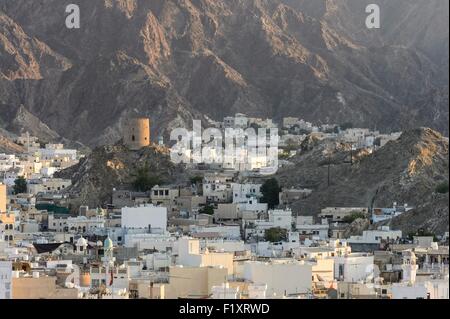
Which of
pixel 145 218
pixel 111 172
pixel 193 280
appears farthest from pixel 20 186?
pixel 193 280

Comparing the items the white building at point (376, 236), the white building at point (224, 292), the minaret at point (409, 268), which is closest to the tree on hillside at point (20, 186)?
the white building at point (376, 236)

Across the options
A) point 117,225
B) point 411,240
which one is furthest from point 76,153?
point 411,240

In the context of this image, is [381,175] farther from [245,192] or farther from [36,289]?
[36,289]

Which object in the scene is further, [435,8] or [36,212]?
[435,8]

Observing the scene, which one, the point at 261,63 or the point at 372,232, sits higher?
the point at 261,63
